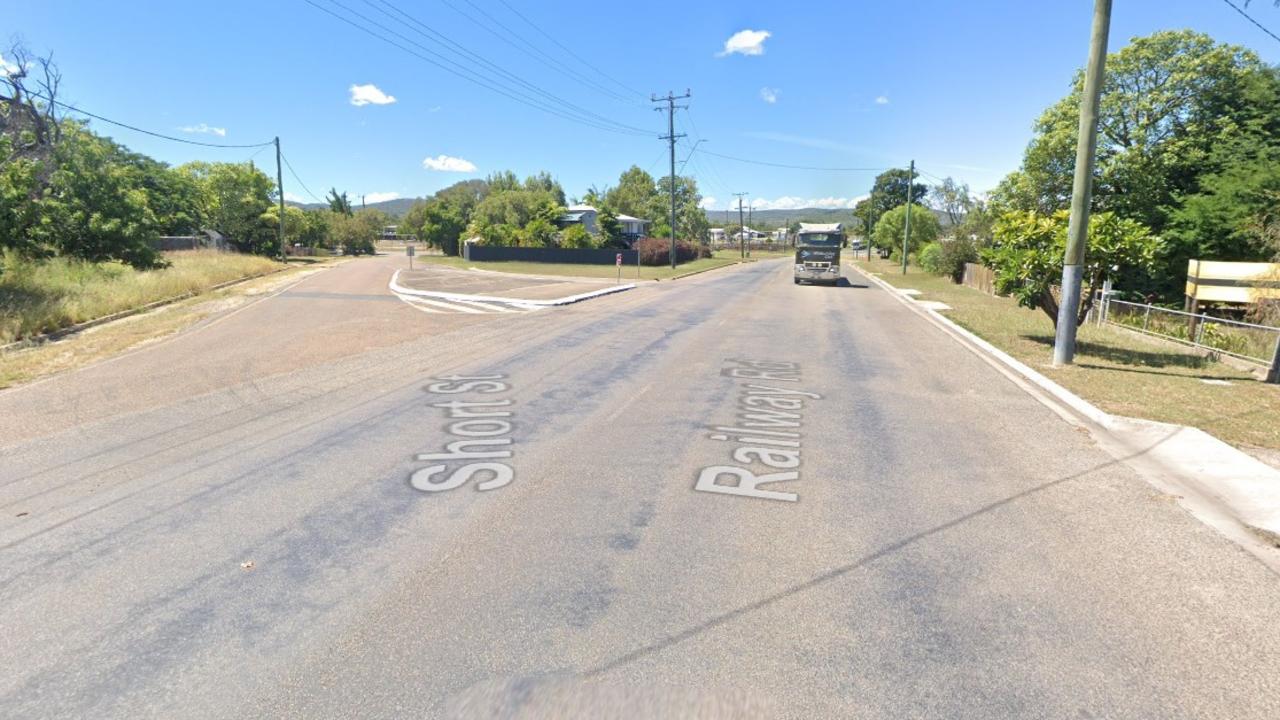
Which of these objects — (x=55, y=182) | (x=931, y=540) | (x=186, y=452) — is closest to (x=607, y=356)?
(x=186, y=452)

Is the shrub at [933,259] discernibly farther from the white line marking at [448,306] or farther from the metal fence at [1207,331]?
the white line marking at [448,306]

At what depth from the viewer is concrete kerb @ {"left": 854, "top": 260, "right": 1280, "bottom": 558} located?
4.88 m

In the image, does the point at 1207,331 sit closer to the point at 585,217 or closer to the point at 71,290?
the point at 71,290

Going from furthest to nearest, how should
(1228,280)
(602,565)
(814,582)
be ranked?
(1228,280) → (602,565) → (814,582)

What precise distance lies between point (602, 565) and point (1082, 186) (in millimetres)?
10808

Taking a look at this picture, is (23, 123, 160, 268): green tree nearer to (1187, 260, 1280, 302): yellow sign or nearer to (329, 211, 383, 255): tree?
(1187, 260, 1280, 302): yellow sign

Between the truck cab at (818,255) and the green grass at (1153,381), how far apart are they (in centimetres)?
1745

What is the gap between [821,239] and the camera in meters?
34.4

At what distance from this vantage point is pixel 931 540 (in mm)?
4559

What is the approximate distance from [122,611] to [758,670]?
3447mm

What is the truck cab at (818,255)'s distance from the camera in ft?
112

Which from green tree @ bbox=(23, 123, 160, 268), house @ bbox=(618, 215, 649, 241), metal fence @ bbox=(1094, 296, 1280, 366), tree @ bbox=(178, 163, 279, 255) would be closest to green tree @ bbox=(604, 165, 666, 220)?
house @ bbox=(618, 215, 649, 241)

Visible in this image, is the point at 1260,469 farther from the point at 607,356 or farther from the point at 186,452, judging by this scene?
the point at 186,452

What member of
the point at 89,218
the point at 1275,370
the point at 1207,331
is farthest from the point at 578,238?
the point at 1275,370
